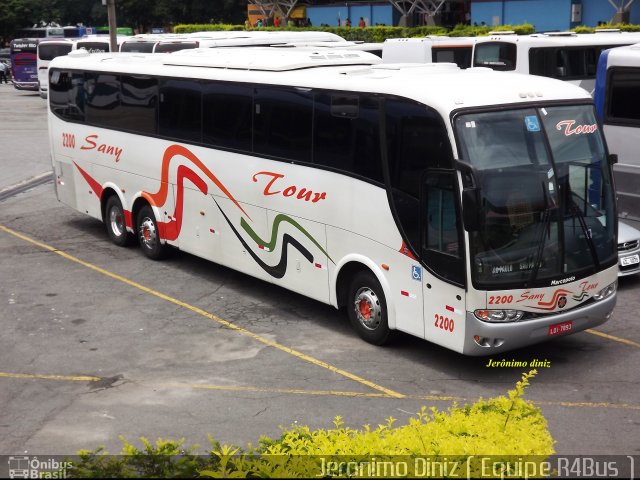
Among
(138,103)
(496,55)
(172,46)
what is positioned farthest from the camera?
(172,46)

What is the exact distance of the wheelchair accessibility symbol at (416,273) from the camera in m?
10.9

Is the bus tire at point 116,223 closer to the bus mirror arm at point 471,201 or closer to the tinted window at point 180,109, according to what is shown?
the tinted window at point 180,109

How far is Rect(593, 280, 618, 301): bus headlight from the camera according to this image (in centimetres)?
1120

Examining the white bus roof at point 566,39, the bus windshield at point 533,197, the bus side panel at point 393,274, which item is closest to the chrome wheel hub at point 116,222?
the bus side panel at point 393,274

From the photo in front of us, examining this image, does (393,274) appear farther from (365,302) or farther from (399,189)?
(399,189)

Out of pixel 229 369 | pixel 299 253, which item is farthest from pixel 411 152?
pixel 229 369

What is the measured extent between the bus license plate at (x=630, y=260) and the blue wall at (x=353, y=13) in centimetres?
4027

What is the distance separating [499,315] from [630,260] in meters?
4.67

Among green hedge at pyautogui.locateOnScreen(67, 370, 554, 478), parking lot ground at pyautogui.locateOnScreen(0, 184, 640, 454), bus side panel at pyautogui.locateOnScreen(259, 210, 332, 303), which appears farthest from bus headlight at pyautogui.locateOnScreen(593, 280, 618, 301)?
green hedge at pyautogui.locateOnScreen(67, 370, 554, 478)

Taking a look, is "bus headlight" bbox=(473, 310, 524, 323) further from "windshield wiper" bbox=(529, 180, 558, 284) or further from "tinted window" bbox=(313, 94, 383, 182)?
"tinted window" bbox=(313, 94, 383, 182)

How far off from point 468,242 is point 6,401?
516cm

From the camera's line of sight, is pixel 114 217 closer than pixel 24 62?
Yes

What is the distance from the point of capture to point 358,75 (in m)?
12.3

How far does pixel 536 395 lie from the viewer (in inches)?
408
